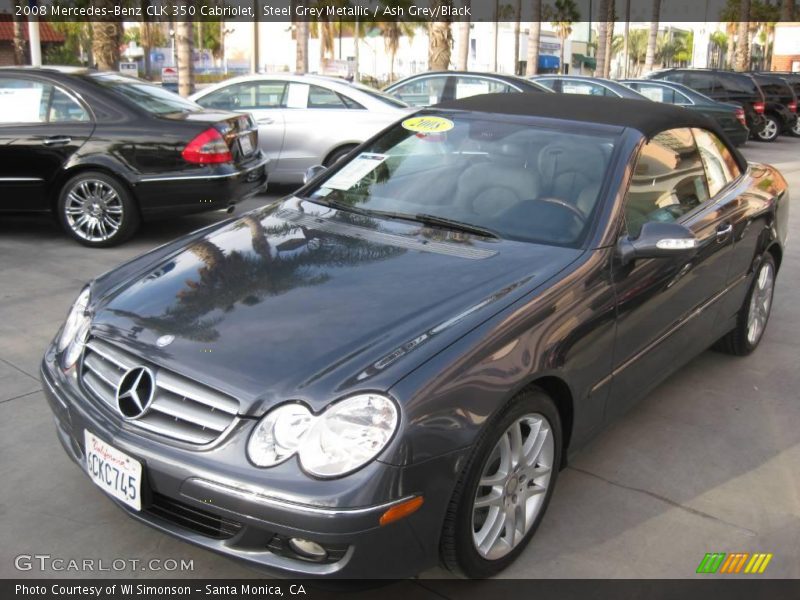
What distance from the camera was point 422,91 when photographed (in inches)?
538

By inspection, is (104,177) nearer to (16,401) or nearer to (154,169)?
(154,169)

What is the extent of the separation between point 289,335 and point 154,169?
4.85 metres

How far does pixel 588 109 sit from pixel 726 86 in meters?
17.2

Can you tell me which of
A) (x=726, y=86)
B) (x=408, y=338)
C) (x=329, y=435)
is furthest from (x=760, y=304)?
(x=726, y=86)

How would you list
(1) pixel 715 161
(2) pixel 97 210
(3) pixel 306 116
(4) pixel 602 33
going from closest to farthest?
1. (1) pixel 715 161
2. (2) pixel 97 210
3. (3) pixel 306 116
4. (4) pixel 602 33

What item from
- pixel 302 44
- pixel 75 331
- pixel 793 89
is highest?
pixel 302 44

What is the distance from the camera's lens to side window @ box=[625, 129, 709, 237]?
12.3ft

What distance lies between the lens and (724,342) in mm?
5148

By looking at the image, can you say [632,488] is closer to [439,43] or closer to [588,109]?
[588,109]

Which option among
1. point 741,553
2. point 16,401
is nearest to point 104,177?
point 16,401

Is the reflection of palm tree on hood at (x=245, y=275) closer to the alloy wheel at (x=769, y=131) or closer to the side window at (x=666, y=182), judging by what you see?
the side window at (x=666, y=182)

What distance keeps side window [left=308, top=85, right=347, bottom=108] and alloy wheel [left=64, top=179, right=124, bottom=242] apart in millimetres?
3366

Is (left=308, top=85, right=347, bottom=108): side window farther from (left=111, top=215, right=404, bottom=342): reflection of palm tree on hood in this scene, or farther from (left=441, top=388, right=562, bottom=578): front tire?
(left=441, top=388, right=562, bottom=578): front tire

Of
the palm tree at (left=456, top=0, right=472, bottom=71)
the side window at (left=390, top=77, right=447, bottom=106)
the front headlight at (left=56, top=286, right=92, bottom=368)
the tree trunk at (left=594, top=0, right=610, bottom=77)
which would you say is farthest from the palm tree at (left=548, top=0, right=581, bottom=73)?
the front headlight at (left=56, top=286, right=92, bottom=368)
